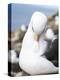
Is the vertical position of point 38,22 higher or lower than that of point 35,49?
higher

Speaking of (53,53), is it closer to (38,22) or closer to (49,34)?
(49,34)

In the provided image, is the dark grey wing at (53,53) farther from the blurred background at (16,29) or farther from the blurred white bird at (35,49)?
the blurred background at (16,29)

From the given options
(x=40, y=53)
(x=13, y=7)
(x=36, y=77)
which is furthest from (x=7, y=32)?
(x=36, y=77)

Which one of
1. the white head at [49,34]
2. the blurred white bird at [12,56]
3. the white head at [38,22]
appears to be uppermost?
the white head at [38,22]

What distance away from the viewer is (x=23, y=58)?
6.29ft

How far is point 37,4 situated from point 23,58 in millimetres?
542

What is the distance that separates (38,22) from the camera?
1.95 m

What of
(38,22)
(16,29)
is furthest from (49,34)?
(16,29)

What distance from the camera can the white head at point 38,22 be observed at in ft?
6.34

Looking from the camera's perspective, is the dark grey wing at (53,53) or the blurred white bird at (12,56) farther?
the dark grey wing at (53,53)

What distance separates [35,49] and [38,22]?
264 mm

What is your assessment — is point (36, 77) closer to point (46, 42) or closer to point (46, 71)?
point (46, 71)

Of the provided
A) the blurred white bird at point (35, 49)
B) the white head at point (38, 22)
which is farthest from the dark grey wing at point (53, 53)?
the white head at point (38, 22)

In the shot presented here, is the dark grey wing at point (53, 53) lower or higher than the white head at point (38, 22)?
lower
